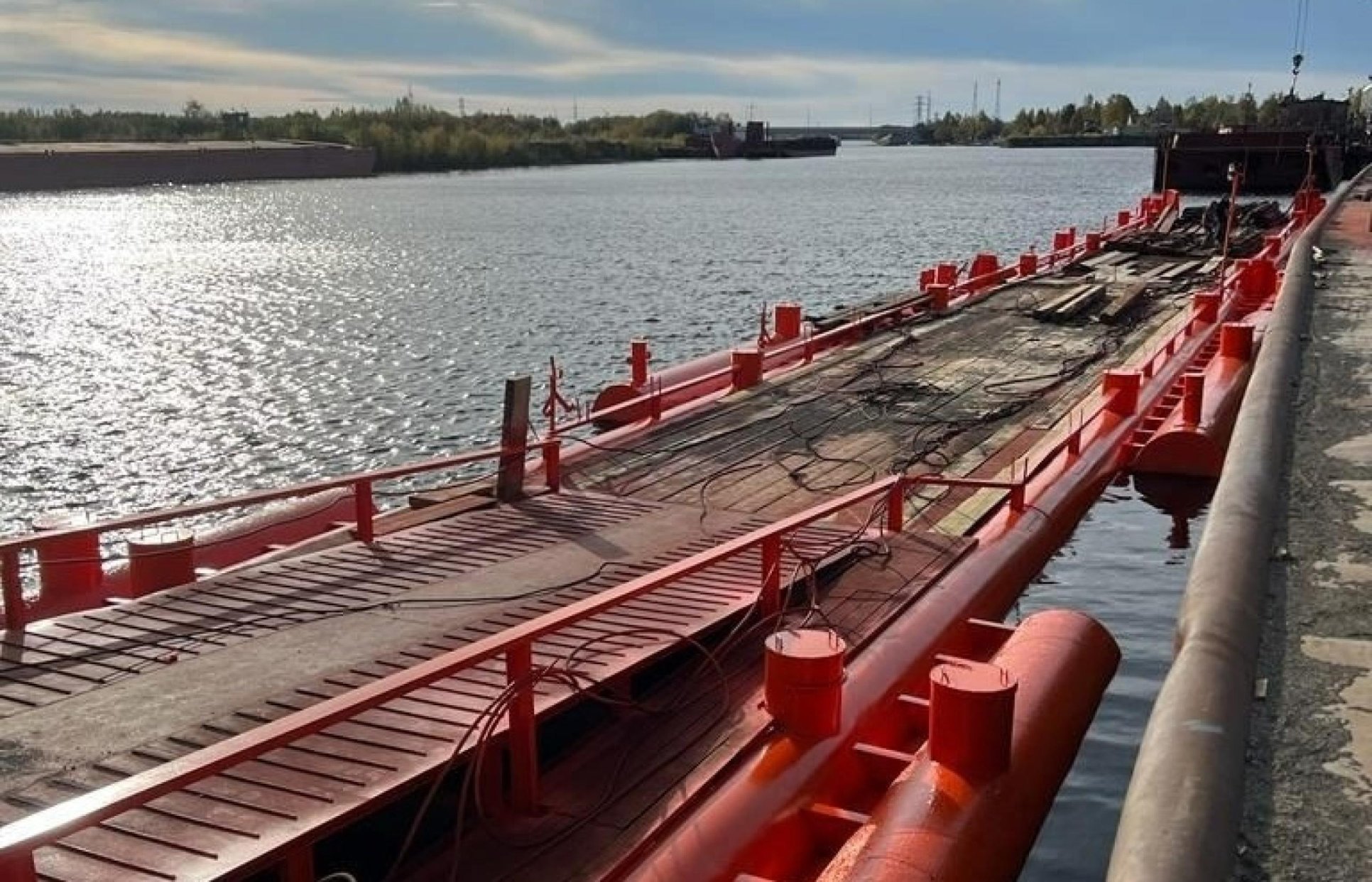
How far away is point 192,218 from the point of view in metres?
86.8

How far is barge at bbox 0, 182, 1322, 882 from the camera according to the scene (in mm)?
5543

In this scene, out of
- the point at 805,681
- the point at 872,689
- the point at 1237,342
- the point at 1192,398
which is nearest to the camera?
the point at 805,681

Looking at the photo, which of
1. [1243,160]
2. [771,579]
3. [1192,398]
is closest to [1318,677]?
[771,579]

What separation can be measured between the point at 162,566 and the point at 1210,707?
747 cm

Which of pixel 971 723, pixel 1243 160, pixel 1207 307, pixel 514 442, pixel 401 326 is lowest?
pixel 401 326

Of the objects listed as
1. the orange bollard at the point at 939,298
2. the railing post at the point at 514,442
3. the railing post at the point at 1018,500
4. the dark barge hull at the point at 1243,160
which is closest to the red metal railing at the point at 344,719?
the railing post at the point at 514,442

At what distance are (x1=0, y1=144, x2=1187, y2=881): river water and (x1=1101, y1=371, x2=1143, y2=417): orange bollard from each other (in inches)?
46.0

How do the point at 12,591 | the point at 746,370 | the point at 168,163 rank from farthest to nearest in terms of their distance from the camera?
1. the point at 168,163
2. the point at 746,370
3. the point at 12,591

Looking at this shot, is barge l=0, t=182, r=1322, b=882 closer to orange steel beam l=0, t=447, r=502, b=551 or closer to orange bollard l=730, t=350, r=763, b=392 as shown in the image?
orange steel beam l=0, t=447, r=502, b=551

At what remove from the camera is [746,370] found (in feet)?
57.1

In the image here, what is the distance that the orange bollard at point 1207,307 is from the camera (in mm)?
21844

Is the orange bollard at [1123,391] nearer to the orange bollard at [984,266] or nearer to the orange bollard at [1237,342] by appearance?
the orange bollard at [1237,342]

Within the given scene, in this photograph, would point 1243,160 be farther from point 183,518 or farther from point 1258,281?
point 183,518

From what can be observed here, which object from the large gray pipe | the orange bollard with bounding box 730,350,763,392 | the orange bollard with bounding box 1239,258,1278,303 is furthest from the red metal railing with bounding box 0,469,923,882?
the orange bollard with bounding box 1239,258,1278,303
